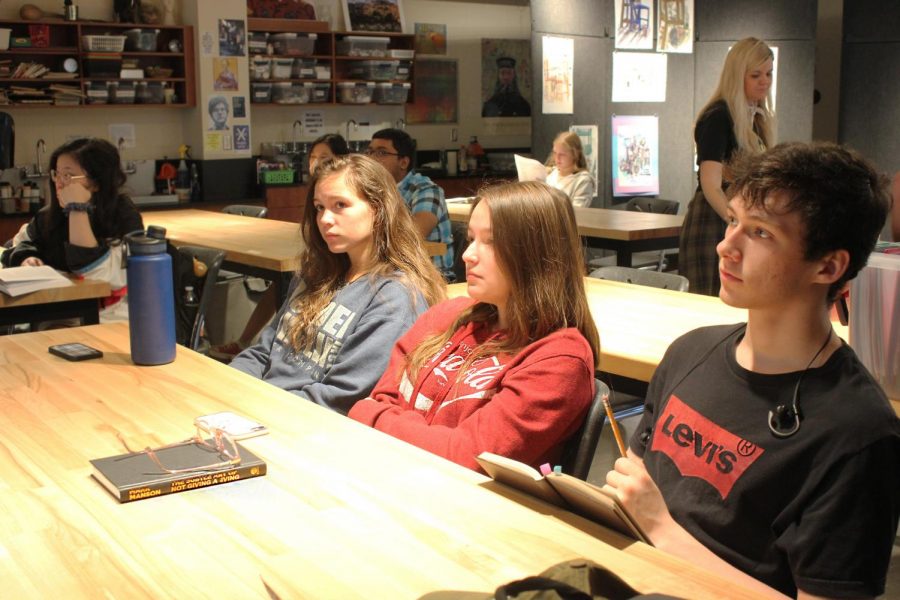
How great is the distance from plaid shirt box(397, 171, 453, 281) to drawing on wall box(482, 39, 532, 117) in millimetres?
6373

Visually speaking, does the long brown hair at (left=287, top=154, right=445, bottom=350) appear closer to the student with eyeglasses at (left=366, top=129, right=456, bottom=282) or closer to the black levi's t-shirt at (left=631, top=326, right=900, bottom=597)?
the black levi's t-shirt at (left=631, top=326, right=900, bottom=597)

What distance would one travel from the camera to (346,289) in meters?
2.63

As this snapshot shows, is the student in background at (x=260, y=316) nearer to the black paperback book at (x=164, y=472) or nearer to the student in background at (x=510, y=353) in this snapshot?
the student in background at (x=510, y=353)

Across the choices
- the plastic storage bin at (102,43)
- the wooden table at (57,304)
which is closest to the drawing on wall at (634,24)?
the plastic storage bin at (102,43)

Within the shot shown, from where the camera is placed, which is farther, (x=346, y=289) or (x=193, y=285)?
(x=193, y=285)

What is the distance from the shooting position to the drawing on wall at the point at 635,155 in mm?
8164

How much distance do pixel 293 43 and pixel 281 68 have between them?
0.26 metres

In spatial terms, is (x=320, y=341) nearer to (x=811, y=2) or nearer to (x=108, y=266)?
(x=108, y=266)

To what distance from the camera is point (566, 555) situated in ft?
4.10

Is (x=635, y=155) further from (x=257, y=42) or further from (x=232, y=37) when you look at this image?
(x=232, y=37)

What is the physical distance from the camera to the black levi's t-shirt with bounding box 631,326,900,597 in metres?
1.33

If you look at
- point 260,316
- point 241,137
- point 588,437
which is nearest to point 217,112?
point 241,137

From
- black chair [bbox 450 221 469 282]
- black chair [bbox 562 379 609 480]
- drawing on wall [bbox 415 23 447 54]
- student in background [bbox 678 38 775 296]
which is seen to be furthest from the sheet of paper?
black chair [bbox 562 379 609 480]

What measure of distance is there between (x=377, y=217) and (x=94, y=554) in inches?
59.2
